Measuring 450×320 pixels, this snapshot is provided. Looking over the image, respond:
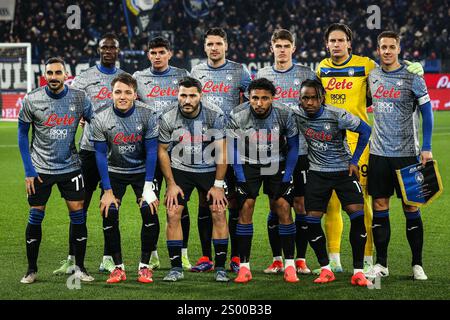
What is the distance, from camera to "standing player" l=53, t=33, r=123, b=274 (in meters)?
7.21

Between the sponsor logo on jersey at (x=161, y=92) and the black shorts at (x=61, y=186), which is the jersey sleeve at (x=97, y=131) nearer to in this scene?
the black shorts at (x=61, y=186)

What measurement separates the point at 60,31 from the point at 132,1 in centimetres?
376

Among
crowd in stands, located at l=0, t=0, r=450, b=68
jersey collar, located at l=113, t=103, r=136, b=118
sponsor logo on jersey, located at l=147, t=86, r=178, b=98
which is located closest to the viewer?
jersey collar, located at l=113, t=103, r=136, b=118

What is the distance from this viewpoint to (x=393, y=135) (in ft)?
22.5

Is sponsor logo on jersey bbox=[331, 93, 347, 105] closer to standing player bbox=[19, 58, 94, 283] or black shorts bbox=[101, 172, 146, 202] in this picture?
black shorts bbox=[101, 172, 146, 202]

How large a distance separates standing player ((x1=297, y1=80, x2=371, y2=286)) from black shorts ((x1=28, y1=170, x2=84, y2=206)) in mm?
1897

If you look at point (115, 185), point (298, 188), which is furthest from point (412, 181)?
point (115, 185)

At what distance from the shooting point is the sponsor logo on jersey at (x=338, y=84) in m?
7.16

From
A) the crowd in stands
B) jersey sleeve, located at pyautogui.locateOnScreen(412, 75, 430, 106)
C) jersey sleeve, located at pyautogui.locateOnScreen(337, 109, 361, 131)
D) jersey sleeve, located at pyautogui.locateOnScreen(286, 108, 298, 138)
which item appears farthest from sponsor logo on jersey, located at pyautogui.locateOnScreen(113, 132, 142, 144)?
the crowd in stands

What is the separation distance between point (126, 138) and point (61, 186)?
2.25ft

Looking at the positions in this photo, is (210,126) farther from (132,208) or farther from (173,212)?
(132,208)

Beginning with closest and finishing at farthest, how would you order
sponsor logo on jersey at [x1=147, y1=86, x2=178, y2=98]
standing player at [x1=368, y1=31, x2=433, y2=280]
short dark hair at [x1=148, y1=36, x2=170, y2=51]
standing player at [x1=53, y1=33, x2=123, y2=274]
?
standing player at [x1=368, y1=31, x2=433, y2=280], standing player at [x1=53, y1=33, x2=123, y2=274], short dark hair at [x1=148, y1=36, x2=170, y2=51], sponsor logo on jersey at [x1=147, y1=86, x2=178, y2=98]

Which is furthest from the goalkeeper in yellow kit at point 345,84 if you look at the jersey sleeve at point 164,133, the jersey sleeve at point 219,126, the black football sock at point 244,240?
the jersey sleeve at point 164,133

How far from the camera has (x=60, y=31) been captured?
2988 cm
